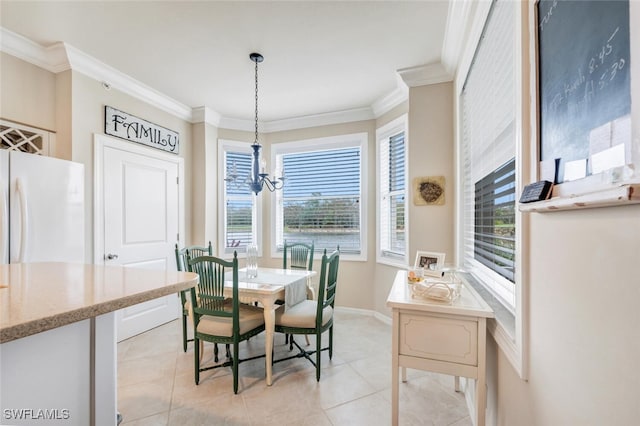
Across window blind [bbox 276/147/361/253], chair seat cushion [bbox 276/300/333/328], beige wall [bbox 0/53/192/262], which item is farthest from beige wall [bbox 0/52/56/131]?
chair seat cushion [bbox 276/300/333/328]

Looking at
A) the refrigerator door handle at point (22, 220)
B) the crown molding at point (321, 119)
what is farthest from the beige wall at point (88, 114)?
the crown molding at point (321, 119)

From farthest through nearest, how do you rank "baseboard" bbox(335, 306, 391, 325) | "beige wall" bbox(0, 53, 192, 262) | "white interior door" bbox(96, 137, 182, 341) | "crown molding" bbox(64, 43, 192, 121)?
"baseboard" bbox(335, 306, 391, 325)
"white interior door" bbox(96, 137, 182, 341)
"crown molding" bbox(64, 43, 192, 121)
"beige wall" bbox(0, 53, 192, 262)

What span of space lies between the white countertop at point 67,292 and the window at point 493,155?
4.86 ft

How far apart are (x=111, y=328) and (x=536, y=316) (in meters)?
1.39

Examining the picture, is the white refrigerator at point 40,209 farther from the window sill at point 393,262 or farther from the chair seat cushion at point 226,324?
the window sill at point 393,262

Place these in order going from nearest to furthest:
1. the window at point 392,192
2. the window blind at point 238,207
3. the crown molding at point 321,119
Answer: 1. the window at point 392,192
2. the crown molding at point 321,119
3. the window blind at point 238,207

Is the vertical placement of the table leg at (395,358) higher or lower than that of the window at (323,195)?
lower

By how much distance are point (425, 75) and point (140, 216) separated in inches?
135

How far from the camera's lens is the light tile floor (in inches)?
74.2

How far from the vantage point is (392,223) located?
3656 millimetres

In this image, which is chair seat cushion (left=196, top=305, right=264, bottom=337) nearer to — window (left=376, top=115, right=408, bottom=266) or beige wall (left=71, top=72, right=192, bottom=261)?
beige wall (left=71, top=72, right=192, bottom=261)

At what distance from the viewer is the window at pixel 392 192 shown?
344 cm

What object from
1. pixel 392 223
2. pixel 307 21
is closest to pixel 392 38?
pixel 307 21

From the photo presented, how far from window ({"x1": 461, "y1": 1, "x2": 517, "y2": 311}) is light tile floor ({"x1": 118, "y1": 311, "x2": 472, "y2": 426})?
978 mm
